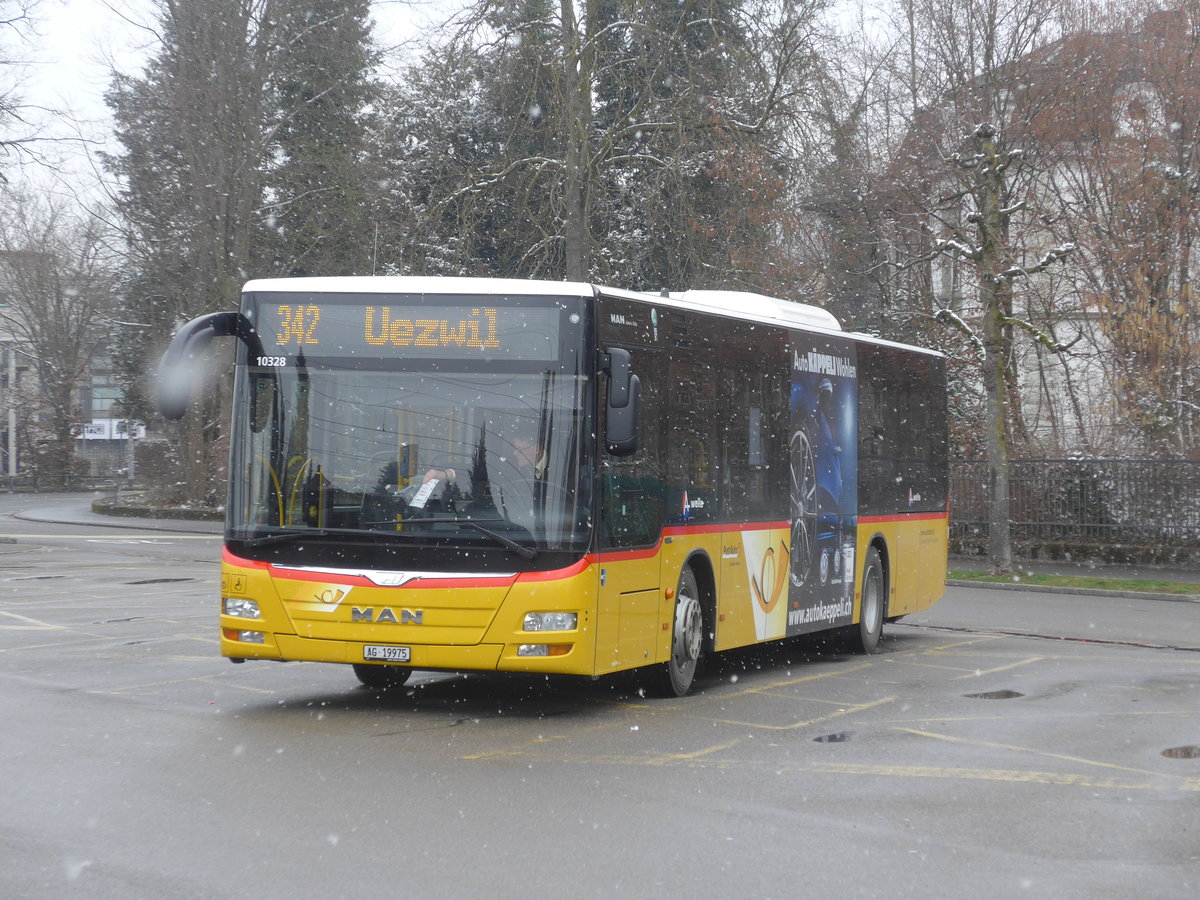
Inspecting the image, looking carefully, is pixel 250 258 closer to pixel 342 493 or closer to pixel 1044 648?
pixel 1044 648

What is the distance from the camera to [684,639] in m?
11.7

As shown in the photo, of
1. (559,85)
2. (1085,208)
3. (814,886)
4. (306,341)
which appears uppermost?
(559,85)

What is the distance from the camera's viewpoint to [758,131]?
104 feet

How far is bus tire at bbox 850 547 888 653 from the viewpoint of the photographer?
15516 millimetres

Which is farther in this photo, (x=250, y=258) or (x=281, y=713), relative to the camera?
(x=250, y=258)

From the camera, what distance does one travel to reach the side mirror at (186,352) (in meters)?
9.78

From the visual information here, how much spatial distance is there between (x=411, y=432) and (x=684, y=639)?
110 inches

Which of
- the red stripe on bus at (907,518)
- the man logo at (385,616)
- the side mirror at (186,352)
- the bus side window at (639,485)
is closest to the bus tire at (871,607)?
the red stripe on bus at (907,518)

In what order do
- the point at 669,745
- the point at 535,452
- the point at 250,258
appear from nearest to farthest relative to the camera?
the point at 669,745 → the point at 535,452 → the point at 250,258

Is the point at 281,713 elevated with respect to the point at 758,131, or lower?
lower

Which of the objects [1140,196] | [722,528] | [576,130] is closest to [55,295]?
[576,130]

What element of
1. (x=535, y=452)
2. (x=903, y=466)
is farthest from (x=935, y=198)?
(x=535, y=452)

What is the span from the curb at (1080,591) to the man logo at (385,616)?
670 inches

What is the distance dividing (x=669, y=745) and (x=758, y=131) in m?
24.0
